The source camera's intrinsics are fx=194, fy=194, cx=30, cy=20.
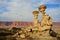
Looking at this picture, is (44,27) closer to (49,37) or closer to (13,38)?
(49,37)

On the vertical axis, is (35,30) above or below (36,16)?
below

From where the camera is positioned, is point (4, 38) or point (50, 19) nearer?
point (50, 19)

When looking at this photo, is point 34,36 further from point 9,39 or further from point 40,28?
point 9,39

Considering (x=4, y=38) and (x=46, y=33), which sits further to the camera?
(x=4, y=38)

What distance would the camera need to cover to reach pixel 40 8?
17.1 meters

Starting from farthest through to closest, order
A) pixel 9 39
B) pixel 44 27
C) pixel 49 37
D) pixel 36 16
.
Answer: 1. pixel 36 16
2. pixel 9 39
3. pixel 44 27
4. pixel 49 37

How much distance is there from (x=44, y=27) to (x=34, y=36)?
1.23 meters

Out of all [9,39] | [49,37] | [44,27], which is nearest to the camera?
[49,37]

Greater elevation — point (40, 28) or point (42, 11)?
point (42, 11)

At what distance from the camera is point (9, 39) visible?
17.7 meters

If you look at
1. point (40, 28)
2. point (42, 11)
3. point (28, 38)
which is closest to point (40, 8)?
point (42, 11)

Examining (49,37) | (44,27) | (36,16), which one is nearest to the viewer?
(49,37)

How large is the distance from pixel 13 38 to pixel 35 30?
2.22 meters

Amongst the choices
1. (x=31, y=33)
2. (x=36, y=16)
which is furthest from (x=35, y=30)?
(x=36, y=16)
